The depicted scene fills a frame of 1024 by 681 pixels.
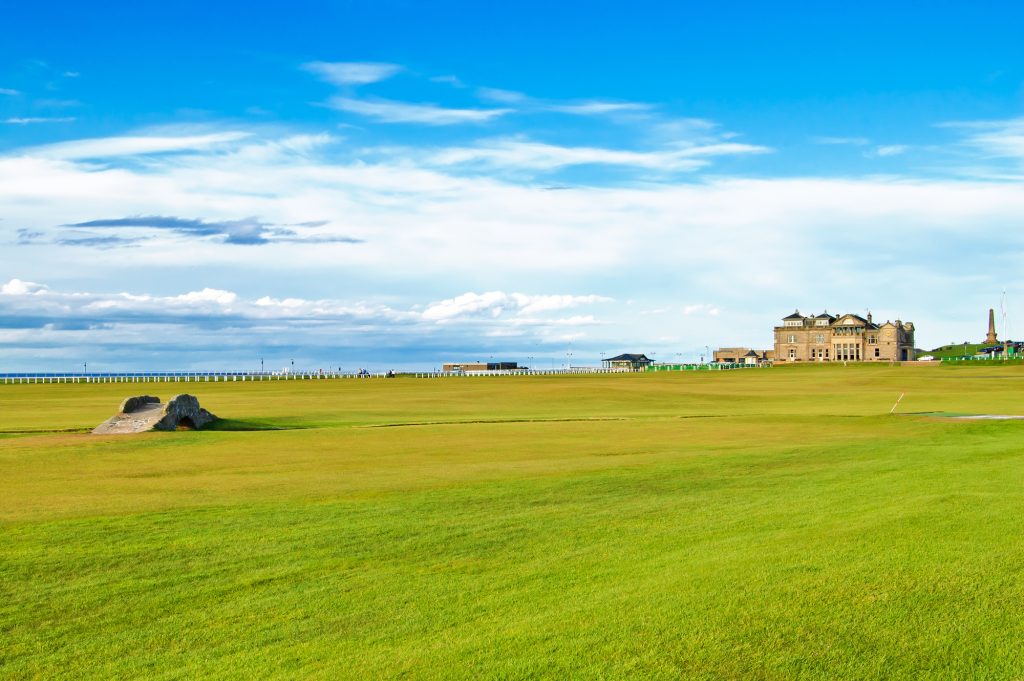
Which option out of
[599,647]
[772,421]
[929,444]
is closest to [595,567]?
[599,647]

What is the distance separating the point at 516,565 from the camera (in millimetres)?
13078

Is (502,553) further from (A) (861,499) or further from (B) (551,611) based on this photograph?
(A) (861,499)

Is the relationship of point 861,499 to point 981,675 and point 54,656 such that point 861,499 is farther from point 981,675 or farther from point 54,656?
point 54,656

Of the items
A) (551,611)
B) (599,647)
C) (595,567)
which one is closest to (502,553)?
(595,567)

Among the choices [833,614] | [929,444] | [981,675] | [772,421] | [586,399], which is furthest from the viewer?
[586,399]

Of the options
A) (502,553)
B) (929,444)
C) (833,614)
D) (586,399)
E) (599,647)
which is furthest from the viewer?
(586,399)

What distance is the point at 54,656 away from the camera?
9.88 metres

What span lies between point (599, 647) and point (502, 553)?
14.6 ft

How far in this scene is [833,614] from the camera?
10.3m

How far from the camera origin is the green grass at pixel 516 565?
31.0ft

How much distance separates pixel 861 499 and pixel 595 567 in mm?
7438

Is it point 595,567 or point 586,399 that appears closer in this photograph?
point 595,567

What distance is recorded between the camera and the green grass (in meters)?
9.46

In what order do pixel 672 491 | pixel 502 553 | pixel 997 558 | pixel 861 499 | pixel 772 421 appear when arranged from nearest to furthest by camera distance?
pixel 997 558 → pixel 502 553 → pixel 861 499 → pixel 672 491 → pixel 772 421
